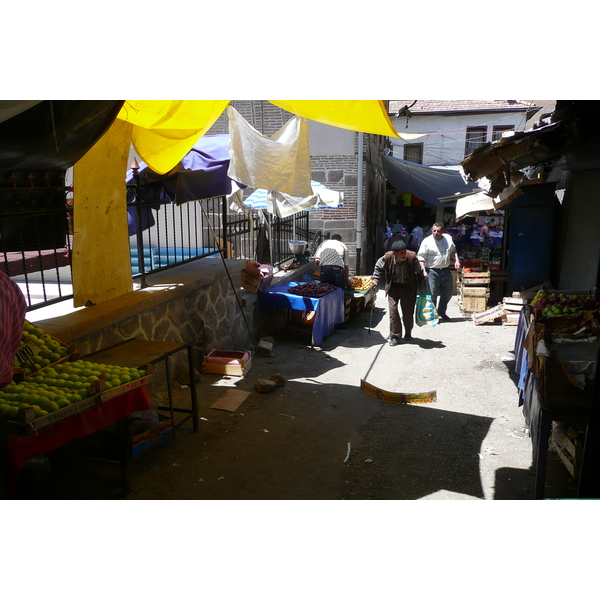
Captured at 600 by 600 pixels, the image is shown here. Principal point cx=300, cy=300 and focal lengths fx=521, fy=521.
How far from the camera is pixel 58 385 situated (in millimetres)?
3699

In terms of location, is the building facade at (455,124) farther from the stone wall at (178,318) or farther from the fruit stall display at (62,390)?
the fruit stall display at (62,390)

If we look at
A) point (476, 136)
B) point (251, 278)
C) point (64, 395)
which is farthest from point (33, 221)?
point (476, 136)

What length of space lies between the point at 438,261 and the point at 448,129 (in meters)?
16.4

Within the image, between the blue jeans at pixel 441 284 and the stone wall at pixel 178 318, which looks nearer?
the stone wall at pixel 178 318

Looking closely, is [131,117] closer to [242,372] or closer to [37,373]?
[37,373]

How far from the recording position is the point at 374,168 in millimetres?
17500

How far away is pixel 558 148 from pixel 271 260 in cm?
610

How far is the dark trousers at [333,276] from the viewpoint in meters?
10.4

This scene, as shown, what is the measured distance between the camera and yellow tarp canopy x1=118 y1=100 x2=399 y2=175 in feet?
15.1

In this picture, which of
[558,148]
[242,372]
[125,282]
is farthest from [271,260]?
[558,148]

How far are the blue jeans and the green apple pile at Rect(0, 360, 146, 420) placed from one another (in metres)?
8.01

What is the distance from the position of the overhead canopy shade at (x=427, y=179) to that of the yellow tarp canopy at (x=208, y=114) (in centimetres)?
1596

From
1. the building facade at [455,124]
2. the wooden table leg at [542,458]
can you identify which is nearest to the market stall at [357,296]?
the wooden table leg at [542,458]

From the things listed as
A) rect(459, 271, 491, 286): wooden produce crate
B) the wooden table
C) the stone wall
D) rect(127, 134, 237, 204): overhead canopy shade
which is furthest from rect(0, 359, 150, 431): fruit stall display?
rect(459, 271, 491, 286): wooden produce crate
